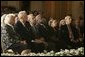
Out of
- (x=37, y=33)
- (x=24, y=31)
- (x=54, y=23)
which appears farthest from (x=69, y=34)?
(x=24, y=31)

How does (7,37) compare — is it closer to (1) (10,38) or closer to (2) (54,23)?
(1) (10,38)

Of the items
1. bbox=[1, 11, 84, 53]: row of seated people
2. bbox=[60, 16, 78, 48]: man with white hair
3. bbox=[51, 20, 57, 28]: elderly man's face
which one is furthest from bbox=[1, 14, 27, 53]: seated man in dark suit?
bbox=[60, 16, 78, 48]: man with white hair

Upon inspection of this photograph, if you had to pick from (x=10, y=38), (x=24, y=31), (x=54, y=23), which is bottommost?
(x=10, y=38)

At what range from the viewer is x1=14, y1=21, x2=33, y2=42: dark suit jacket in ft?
36.3

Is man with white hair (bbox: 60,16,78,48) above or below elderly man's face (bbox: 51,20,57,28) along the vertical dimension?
below

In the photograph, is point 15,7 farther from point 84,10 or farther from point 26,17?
point 84,10

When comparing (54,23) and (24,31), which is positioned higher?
(54,23)

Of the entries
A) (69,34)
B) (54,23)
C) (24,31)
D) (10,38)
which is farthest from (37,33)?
(69,34)

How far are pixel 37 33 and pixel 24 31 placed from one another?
32 cm

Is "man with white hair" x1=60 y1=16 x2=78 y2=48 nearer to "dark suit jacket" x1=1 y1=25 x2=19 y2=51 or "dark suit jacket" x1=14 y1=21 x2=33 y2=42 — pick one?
"dark suit jacket" x1=14 y1=21 x2=33 y2=42

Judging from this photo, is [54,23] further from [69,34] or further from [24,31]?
[24,31]

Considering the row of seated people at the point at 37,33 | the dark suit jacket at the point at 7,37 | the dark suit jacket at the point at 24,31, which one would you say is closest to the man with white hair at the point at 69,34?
the row of seated people at the point at 37,33

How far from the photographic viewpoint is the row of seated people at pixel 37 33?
1105 cm

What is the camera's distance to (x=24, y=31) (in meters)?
11.1
